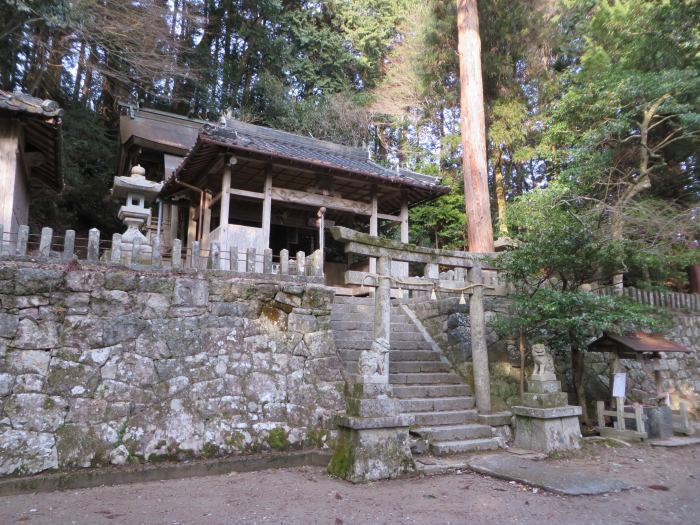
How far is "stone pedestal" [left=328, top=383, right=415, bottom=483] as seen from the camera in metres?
5.18

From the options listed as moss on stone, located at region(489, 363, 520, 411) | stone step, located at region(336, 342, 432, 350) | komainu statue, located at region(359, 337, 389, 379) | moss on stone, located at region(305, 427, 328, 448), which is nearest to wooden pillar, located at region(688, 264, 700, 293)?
moss on stone, located at region(489, 363, 520, 411)

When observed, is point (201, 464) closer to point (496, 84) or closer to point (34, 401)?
point (34, 401)

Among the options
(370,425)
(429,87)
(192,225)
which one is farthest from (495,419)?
(429,87)

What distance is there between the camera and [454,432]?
680 cm

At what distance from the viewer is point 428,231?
61.7 feet

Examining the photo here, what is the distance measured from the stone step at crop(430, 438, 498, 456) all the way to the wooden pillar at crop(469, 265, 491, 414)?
2.13 ft

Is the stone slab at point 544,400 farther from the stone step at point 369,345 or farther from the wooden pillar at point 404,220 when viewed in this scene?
the wooden pillar at point 404,220

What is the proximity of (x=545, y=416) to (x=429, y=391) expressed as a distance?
181 centimetres

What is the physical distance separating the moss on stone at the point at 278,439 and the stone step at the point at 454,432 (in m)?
1.84

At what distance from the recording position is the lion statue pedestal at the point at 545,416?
677 centimetres

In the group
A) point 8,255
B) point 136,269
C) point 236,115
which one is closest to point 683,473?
point 136,269

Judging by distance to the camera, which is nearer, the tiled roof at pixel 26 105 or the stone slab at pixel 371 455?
the stone slab at pixel 371 455

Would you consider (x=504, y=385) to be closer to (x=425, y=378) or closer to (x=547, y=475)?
(x=425, y=378)

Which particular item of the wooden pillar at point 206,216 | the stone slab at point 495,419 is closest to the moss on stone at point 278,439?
the stone slab at point 495,419
